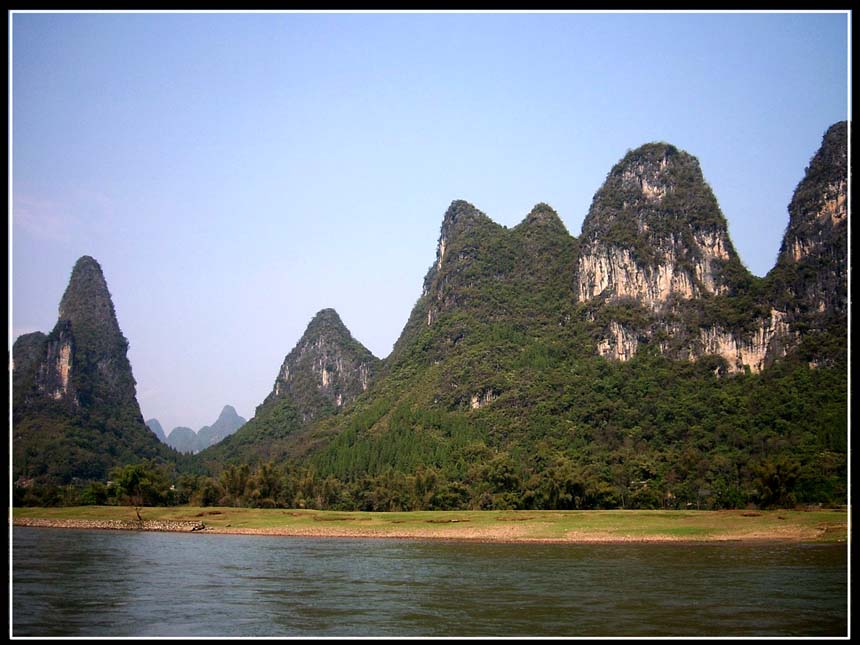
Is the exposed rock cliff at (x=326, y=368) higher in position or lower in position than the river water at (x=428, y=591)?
higher

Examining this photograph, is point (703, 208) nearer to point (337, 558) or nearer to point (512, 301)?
point (512, 301)

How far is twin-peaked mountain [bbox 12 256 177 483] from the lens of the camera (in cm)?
12319

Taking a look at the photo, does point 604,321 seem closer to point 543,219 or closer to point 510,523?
point 543,219

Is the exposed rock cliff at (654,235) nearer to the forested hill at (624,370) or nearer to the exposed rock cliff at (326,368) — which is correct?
the forested hill at (624,370)

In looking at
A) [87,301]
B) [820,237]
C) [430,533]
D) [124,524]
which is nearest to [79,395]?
[87,301]

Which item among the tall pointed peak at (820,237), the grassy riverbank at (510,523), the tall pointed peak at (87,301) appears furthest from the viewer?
the tall pointed peak at (87,301)

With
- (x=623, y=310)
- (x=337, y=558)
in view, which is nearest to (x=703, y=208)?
(x=623, y=310)

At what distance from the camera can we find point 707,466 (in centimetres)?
7550

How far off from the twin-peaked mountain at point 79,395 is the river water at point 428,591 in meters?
84.0

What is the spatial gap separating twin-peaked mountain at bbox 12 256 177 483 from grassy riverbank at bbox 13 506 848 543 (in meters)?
53.6

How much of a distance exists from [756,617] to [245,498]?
200 ft

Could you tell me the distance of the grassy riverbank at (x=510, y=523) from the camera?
52906 mm

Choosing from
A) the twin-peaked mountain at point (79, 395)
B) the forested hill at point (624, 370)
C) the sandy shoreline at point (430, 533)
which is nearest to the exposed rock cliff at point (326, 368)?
the forested hill at point (624, 370)

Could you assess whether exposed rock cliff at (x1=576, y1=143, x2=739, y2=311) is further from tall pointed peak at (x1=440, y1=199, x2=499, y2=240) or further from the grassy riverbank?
the grassy riverbank
